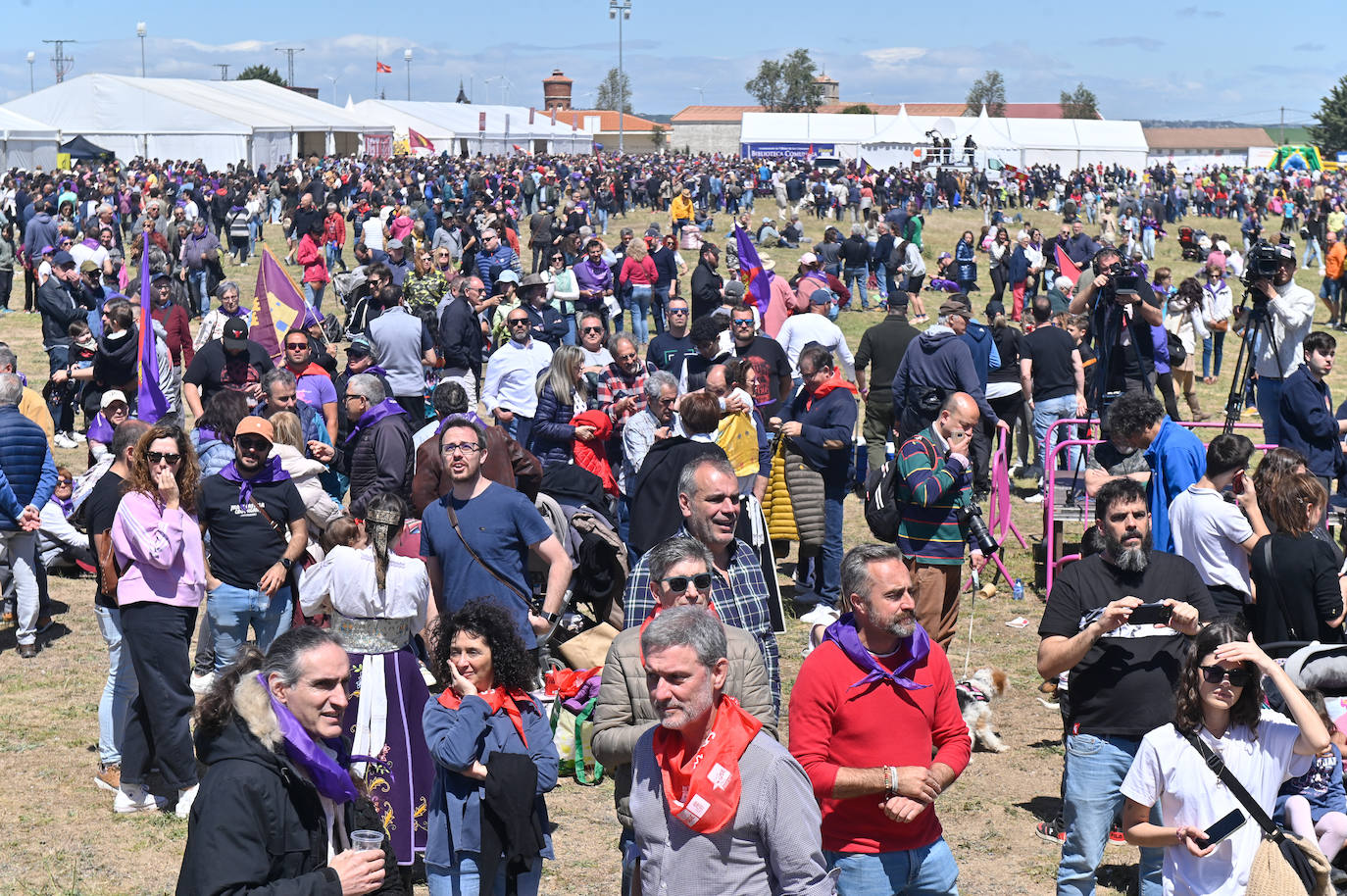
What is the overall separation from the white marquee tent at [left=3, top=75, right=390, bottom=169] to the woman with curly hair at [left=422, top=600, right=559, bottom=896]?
47.8 meters

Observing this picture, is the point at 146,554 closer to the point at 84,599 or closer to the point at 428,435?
the point at 428,435

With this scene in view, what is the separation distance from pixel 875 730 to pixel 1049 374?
28.0 feet

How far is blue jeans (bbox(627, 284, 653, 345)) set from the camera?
1808 cm

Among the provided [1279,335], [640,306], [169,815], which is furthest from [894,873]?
[640,306]

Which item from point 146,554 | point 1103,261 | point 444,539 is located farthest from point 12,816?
point 1103,261

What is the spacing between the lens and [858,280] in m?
24.4

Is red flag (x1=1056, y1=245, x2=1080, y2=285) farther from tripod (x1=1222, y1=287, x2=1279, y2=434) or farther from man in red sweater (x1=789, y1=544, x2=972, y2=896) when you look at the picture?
man in red sweater (x1=789, y1=544, x2=972, y2=896)

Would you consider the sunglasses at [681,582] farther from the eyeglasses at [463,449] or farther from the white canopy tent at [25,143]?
the white canopy tent at [25,143]

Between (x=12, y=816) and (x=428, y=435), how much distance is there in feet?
9.43

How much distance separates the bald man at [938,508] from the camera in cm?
653

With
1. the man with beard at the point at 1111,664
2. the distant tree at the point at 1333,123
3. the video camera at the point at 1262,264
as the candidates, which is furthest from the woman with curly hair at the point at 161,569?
the distant tree at the point at 1333,123

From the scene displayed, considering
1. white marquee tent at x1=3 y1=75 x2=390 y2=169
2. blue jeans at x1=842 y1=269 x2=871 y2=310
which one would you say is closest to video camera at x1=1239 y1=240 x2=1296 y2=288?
blue jeans at x1=842 y1=269 x2=871 y2=310

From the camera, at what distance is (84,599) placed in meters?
9.84

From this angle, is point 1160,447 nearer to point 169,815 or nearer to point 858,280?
point 169,815
